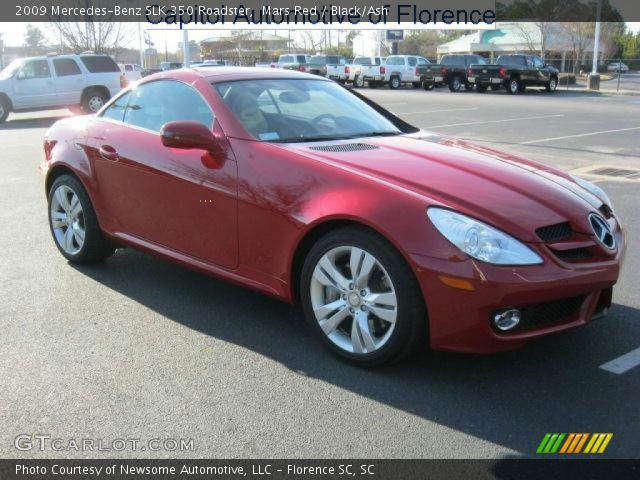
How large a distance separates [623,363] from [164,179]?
291cm

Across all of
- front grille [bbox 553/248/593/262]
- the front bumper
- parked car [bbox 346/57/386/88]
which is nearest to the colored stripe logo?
the front bumper

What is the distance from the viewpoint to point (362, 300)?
11.6 ft

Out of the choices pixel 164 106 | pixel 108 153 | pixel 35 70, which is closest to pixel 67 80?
pixel 35 70

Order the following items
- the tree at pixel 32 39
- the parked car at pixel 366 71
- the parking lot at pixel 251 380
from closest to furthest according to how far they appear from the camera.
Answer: the parking lot at pixel 251 380 < the parked car at pixel 366 71 < the tree at pixel 32 39

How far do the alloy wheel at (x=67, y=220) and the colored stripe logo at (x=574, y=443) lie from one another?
145 inches

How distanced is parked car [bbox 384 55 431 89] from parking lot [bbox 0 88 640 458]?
32317 millimetres

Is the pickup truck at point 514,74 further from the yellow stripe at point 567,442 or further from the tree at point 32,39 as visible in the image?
the tree at point 32,39

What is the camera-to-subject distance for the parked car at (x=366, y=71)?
36.7 meters

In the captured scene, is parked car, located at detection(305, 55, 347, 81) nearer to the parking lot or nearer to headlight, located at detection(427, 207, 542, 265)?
the parking lot

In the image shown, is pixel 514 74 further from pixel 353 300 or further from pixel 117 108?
pixel 353 300

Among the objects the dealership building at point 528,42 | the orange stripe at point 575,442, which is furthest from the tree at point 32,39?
the orange stripe at point 575,442

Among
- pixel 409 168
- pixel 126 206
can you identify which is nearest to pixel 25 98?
pixel 126 206

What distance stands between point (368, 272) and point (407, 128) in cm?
182

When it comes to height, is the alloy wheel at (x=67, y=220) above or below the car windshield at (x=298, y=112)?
below
